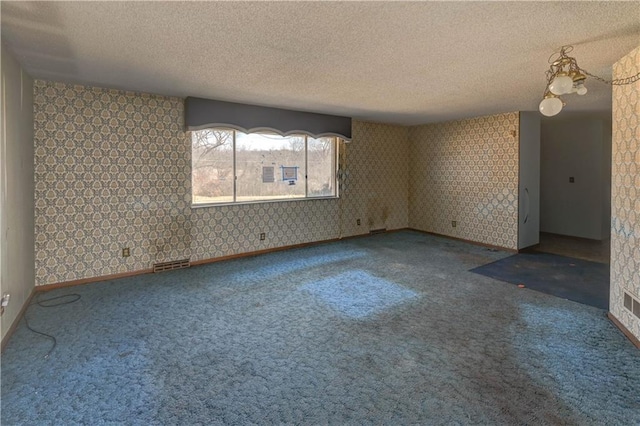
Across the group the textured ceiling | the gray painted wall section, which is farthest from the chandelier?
the gray painted wall section

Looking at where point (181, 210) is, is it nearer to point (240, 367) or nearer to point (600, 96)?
point (240, 367)

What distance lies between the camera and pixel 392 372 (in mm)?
2176

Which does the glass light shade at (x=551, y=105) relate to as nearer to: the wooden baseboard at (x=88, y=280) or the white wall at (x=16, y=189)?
the white wall at (x=16, y=189)

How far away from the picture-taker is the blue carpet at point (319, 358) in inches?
71.9

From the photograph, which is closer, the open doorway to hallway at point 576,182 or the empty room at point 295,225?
the empty room at point 295,225

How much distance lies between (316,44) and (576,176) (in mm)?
6635

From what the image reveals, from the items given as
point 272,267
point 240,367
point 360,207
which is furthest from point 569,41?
point 360,207

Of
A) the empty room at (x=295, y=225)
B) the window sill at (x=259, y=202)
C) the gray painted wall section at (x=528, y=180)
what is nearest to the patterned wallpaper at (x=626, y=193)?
the empty room at (x=295, y=225)

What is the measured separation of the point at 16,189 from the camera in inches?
115

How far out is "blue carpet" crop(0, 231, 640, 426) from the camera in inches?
71.9

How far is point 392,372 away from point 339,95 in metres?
3.40

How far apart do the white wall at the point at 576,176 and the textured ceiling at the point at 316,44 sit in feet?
9.08

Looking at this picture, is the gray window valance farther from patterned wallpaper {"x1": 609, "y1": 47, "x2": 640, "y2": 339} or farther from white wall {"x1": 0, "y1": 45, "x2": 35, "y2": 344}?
patterned wallpaper {"x1": 609, "y1": 47, "x2": 640, "y2": 339}


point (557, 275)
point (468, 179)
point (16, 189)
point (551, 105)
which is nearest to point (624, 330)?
point (557, 275)
